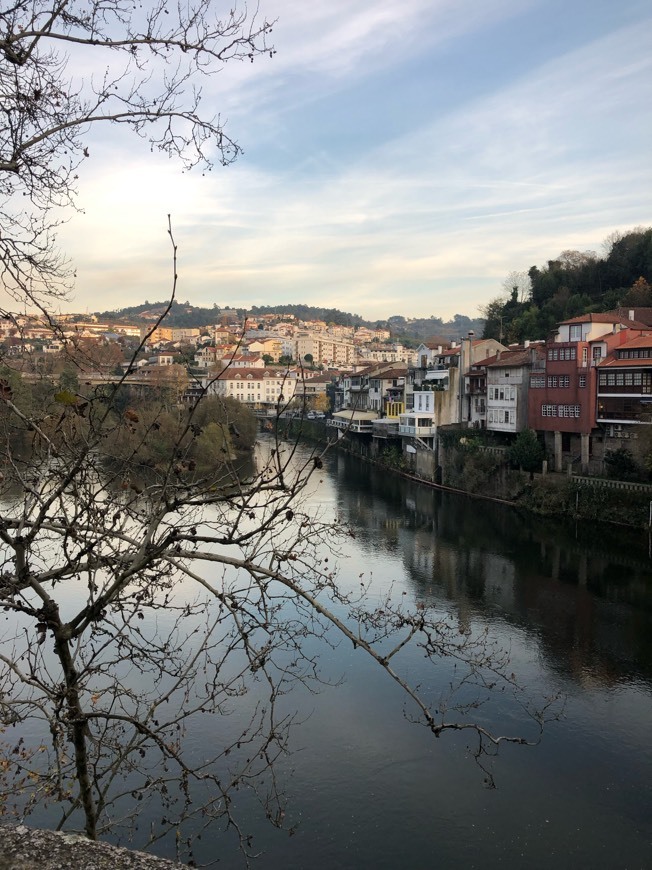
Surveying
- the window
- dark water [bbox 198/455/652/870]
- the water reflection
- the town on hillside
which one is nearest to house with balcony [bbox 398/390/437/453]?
the town on hillside

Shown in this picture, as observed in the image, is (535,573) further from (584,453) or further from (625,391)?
(625,391)

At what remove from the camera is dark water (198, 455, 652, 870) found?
716cm

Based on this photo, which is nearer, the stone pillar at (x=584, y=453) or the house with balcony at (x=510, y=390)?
the stone pillar at (x=584, y=453)

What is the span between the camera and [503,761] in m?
8.70

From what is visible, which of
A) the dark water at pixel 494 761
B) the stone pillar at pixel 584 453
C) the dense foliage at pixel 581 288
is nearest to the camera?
the dark water at pixel 494 761

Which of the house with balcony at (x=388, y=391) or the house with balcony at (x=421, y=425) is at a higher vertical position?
the house with balcony at (x=388, y=391)

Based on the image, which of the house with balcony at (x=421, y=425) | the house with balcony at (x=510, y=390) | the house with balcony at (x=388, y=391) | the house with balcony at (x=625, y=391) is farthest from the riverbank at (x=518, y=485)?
the house with balcony at (x=388, y=391)

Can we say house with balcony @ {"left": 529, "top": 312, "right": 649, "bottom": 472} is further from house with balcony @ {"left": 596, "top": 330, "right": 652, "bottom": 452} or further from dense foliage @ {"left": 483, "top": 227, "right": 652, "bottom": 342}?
dense foliage @ {"left": 483, "top": 227, "right": 652, "bottom": 342}

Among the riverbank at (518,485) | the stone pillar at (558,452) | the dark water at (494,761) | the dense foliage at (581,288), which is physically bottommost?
the dark water at (494,761)

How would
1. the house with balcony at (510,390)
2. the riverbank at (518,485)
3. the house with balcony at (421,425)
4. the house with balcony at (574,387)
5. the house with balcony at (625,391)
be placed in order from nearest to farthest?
the riverbank at (518,485)
the house with balcony at (625,391)
the house with balcony at (574,387)
the house with balcony at (510,390)
the house with balcony at (421,425)

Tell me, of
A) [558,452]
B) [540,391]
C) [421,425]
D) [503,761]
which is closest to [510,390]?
[540,391]

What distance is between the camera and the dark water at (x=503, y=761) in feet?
23.5

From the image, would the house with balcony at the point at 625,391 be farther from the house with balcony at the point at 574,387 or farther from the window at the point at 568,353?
the window at the point at 568,353

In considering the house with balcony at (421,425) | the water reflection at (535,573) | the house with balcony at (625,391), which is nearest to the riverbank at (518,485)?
the house with balcony at (421,425)
